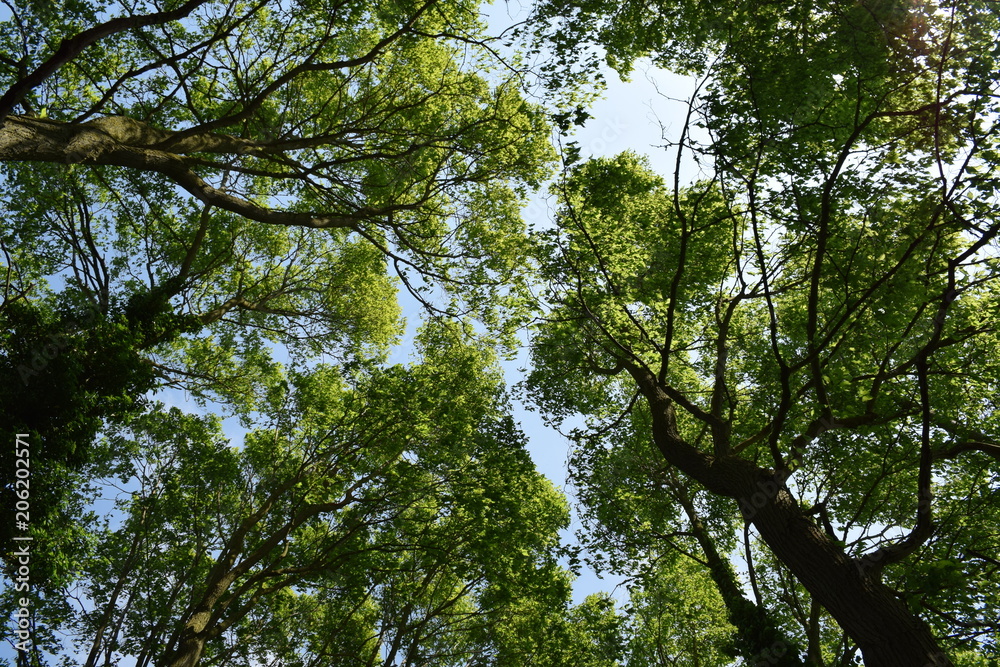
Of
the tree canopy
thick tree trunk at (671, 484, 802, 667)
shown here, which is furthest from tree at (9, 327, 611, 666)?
thick tree trunk at (671, 484, 802, 667)

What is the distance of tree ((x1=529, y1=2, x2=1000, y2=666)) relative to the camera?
5613 mm

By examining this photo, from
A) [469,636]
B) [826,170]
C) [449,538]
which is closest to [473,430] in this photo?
[449,538]

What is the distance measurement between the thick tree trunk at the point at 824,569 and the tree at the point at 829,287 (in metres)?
0.02

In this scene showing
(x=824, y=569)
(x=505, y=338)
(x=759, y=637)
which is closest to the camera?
(x=824, y=569)

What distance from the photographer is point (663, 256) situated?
10.6 meters

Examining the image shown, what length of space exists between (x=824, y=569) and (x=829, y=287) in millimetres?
4631

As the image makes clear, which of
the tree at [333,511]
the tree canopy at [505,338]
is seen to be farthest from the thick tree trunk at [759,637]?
the tree at [333,511]

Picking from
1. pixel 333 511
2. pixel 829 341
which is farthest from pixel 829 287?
pixel 333 511

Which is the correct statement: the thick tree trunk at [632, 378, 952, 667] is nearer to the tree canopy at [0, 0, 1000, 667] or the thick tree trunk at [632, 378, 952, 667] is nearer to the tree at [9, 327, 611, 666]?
the tree canopy at [0, 0, 1000, 667]

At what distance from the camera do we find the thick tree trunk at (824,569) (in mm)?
4754

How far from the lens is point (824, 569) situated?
5430 mm

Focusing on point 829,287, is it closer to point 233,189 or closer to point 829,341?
point 829,341

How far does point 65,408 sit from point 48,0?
21.4ft

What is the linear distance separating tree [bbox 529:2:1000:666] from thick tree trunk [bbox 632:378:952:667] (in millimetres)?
17
